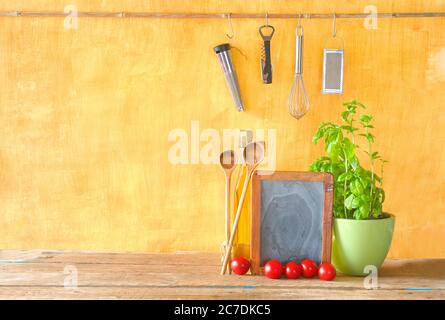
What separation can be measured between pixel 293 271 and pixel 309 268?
0.04 meters

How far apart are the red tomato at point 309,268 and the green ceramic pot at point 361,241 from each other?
7 centimetres

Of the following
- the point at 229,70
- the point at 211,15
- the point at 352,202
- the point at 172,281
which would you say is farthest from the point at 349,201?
the point at 211,15

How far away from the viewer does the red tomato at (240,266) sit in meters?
1.38

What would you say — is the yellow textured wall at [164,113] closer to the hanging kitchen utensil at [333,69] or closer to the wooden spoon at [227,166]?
the hanging kitchen utensil at [333,69]

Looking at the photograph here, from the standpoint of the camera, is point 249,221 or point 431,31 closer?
point 249,221

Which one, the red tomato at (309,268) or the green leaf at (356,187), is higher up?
the green leaf at (356,187)

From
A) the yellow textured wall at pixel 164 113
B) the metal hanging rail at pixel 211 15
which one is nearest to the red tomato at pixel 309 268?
the yellow textured wall at pixel 164 113

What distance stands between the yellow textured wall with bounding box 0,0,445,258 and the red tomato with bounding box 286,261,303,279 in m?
0.43

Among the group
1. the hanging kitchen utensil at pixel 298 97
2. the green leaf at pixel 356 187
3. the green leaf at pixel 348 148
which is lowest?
the green leaf at pixel 356 187

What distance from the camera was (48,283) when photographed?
1.32m

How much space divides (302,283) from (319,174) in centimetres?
24
